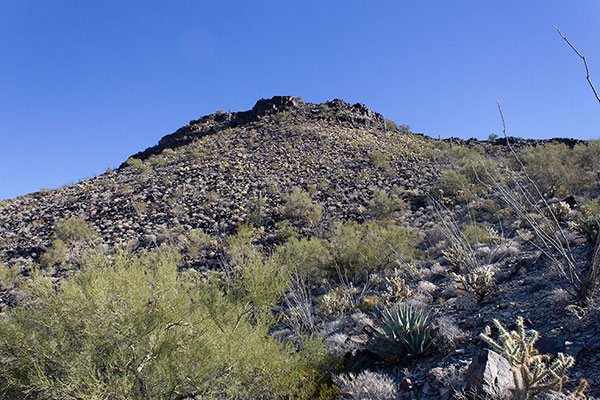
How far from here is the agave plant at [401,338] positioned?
16.4 feet

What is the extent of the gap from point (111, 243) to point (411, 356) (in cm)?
→ 1357

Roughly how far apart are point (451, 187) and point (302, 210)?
7.64 meters

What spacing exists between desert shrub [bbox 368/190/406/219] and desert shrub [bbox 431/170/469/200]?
1989mm

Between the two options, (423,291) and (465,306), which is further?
(423,291)

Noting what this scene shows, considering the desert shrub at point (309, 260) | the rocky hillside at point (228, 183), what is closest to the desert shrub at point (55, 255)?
the rocky hillside at point (228, 183)

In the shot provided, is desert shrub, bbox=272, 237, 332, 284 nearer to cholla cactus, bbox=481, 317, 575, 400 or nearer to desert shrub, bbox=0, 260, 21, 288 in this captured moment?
cholla cactus, bbox=481, 317, 575, 400

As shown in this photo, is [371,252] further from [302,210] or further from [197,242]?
[197,242]

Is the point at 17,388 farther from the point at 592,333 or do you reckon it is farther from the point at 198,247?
the point at 198,247

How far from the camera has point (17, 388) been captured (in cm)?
438

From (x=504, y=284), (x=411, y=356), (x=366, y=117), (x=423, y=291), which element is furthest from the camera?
(x=366, y=117)

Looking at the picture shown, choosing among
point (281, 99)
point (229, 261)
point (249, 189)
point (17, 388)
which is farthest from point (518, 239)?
point (281, 99)

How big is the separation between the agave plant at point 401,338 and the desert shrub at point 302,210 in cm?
1060

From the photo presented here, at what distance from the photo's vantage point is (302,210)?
1672 cm

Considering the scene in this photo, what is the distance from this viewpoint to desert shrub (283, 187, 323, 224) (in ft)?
53.7
